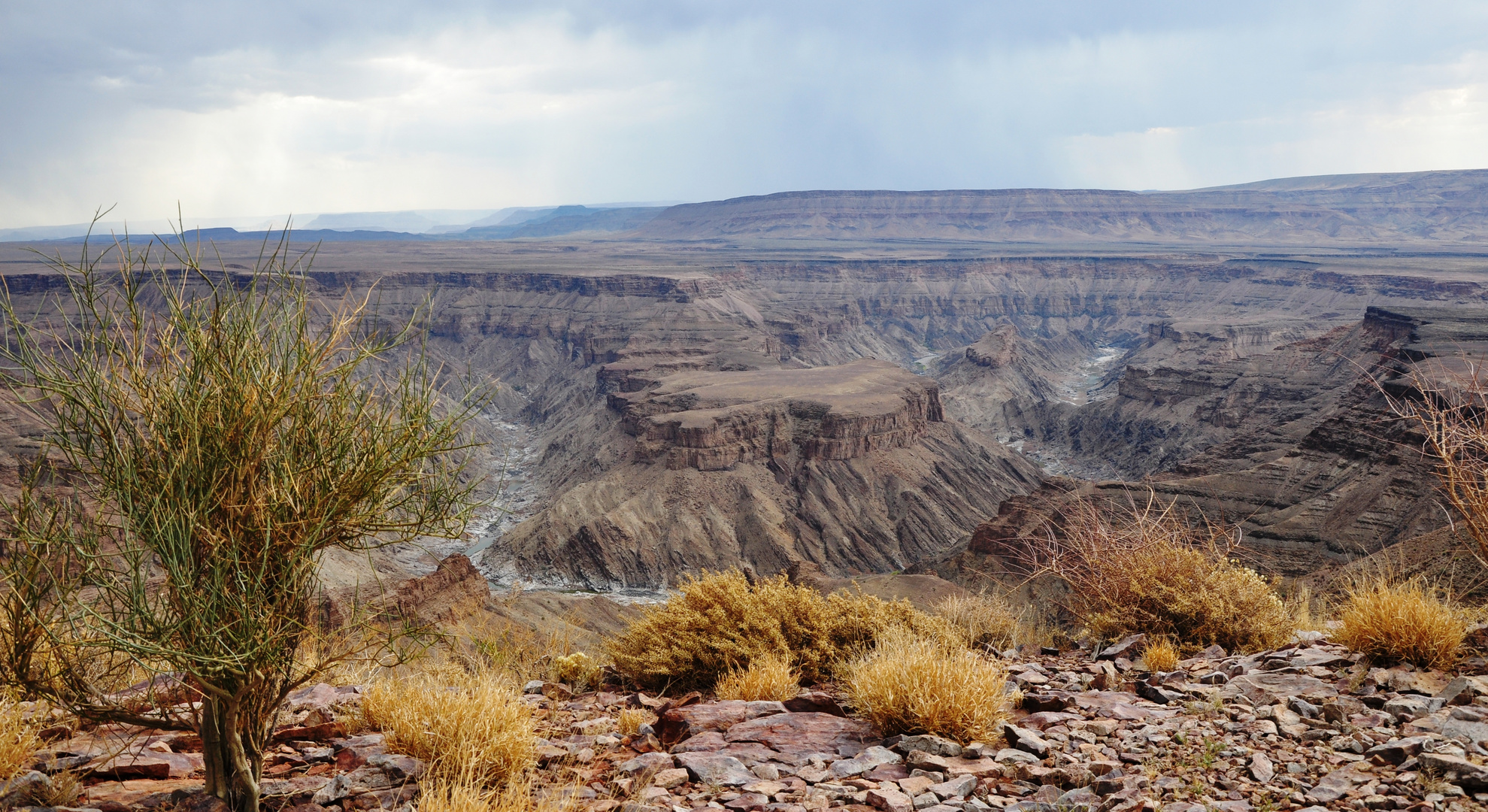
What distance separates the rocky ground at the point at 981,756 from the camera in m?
6.08

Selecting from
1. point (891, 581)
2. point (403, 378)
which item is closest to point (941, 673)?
point (403, 378)

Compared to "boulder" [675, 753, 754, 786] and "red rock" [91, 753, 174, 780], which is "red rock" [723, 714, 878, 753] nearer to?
"boulder" [675, 753, 754, 786]

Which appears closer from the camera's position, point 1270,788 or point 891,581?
point 1270,788

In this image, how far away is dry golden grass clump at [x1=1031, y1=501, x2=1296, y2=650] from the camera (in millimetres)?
10695

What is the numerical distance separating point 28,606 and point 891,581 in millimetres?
33106

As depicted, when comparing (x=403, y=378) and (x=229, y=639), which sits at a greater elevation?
(x=403, y=378)

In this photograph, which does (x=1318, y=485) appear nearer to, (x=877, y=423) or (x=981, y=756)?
(x=877, y=423)

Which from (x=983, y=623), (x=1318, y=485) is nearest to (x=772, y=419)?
(x=1318, y=485)

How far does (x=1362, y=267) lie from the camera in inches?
6176

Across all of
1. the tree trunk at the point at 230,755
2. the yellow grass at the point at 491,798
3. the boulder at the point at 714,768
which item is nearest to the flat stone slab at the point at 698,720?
the boulder at the point at 714,768

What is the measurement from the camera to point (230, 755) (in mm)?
6094

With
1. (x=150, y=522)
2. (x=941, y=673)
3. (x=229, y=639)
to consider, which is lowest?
(x=941, y=673)

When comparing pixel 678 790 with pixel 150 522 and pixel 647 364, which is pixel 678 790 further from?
pixel 647 364

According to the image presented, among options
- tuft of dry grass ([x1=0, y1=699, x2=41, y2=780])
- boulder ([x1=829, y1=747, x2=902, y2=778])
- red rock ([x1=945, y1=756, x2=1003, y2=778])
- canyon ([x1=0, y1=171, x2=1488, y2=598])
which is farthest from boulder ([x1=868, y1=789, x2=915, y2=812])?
tuft of dry grass ([x1=0, y1=699, x2=41, y2=780])
